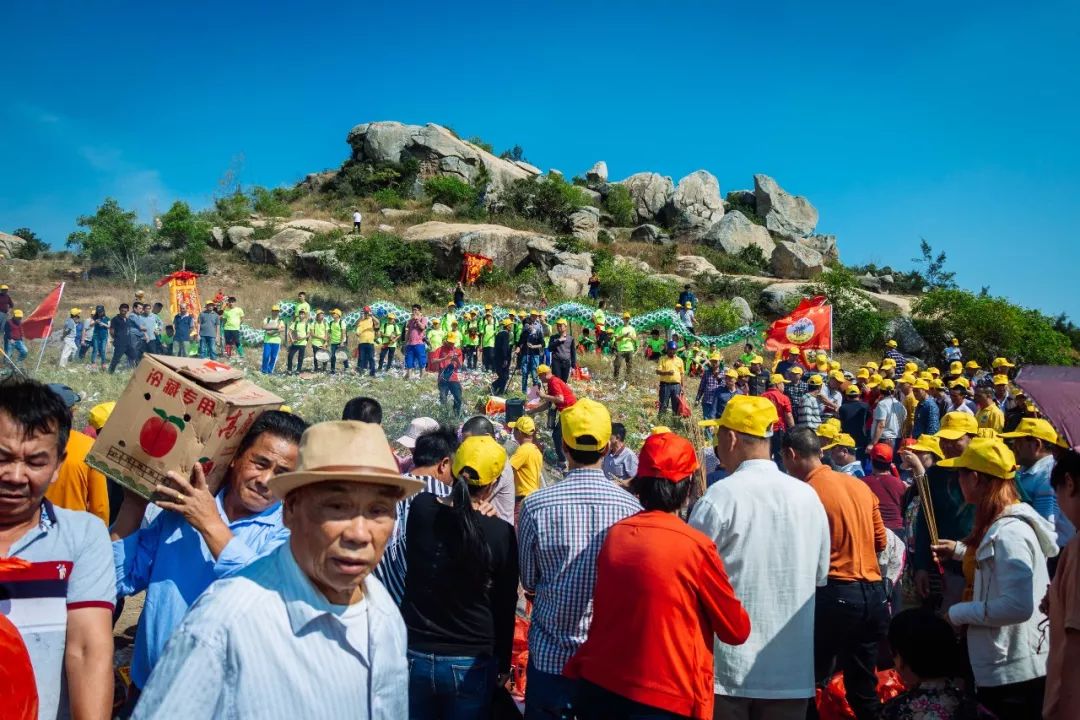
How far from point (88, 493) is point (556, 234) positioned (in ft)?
112

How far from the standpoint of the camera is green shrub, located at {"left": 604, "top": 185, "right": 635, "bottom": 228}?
140ft

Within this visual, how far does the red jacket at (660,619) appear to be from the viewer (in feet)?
7.41

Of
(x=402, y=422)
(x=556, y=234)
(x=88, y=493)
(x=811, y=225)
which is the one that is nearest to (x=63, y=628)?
(x=88, y=493)

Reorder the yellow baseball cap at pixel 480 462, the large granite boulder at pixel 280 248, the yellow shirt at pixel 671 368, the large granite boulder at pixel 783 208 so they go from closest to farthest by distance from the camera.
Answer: the yellow baseball cap at pixel 480 462
the yellow shirt at pixel 671 368
the large granite boulder at pixel 280 248
the large granite boulder at pixel 783 208

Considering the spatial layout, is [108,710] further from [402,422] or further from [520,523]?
[402,422]

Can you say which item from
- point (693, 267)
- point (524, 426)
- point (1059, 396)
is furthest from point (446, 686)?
point (693, 267)

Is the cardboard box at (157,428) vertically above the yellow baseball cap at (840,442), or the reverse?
the yellow baseball cap at (840,442)

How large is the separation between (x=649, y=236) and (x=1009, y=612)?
37.7 m

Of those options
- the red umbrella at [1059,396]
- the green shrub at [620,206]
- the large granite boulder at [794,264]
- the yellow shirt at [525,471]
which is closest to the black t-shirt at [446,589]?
the yellow shirt at [525,471]

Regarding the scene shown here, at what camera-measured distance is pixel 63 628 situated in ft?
5.59

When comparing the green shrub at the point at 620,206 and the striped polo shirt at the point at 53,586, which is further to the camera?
the green shrub at the point at 620,206

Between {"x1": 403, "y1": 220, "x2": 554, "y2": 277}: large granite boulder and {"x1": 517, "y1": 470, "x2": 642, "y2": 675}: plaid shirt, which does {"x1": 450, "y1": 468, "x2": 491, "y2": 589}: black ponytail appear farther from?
{"x1": 403, "y1": 220, "x2": 554, "y2": 277}: large granite boulder

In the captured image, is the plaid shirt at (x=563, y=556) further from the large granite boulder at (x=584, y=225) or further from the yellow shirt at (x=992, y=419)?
the large granite boulder at (x=584, y=225)

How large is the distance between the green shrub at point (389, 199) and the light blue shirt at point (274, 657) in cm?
3897
